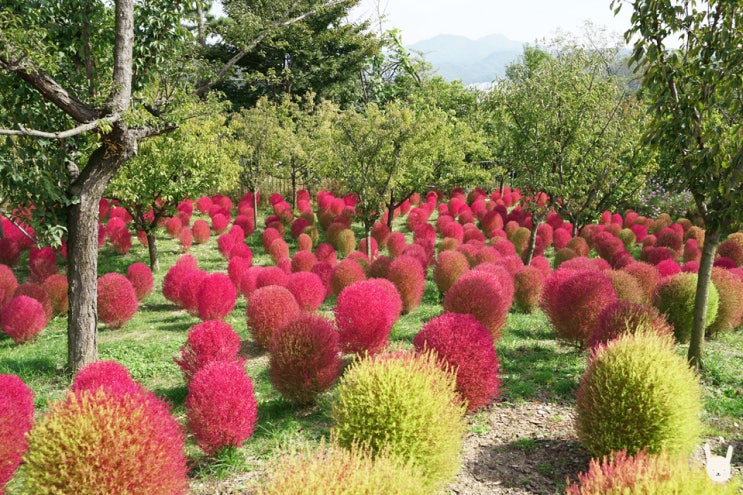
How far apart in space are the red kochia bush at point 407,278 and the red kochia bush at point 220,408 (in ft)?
23.6

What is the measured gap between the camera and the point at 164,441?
4.72m

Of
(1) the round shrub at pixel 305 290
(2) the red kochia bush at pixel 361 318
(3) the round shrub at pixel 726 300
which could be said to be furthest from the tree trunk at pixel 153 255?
(3) the round shrub at pixel 726 300

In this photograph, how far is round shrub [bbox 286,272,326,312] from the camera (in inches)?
467

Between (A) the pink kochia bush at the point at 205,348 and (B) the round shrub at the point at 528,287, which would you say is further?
(B) the round shrub at the point at 528,287

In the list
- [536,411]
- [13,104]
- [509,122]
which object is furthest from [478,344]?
[509,122]

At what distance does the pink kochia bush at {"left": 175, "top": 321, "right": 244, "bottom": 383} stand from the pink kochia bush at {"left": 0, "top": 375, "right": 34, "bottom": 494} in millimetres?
2410

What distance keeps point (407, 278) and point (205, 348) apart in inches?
250

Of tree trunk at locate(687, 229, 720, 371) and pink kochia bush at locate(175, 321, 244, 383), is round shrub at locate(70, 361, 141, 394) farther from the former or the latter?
tree trunk at locate(687, 229, 720, 371)

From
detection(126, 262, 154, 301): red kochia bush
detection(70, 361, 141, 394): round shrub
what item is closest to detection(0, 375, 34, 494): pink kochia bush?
detection(70, 361, 141, 394): round shrub

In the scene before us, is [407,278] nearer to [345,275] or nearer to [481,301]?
[345,275]

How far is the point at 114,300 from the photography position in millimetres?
12219

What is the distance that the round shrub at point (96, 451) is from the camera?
13.9 feet

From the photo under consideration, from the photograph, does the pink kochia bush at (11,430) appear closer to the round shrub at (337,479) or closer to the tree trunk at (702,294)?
the round shrub at (337,479)

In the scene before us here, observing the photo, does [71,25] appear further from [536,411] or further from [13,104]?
[536,411]
